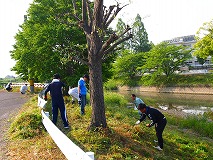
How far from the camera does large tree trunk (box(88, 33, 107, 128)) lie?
7.02 meters

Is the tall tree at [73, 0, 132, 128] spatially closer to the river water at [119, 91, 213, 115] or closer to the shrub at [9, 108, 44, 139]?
the shrub at [9, 108, 44, 139]

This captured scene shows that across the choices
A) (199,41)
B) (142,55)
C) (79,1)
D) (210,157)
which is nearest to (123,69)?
(142,55)

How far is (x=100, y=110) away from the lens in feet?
23.2

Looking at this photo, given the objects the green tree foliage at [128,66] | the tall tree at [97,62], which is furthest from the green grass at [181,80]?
the tall tree at [97,62]

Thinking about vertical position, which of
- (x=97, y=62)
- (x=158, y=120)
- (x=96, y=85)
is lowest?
(x=158, y=120)

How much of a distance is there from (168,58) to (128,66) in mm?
12531

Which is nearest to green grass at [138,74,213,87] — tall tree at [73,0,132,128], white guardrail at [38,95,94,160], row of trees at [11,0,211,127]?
row of trees at [11,0,211,127]

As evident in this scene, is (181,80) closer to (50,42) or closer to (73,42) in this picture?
(73,42)

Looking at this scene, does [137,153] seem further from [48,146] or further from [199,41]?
[199,41]

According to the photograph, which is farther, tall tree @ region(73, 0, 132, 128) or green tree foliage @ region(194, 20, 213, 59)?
green tree foliage @ region(194, 20, 213, 59)

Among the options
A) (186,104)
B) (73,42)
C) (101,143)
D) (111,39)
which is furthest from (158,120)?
(186,104)

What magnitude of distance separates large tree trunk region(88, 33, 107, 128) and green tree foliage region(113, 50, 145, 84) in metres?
46.6

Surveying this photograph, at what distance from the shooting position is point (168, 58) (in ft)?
143

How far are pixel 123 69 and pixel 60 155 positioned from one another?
4989 cm
